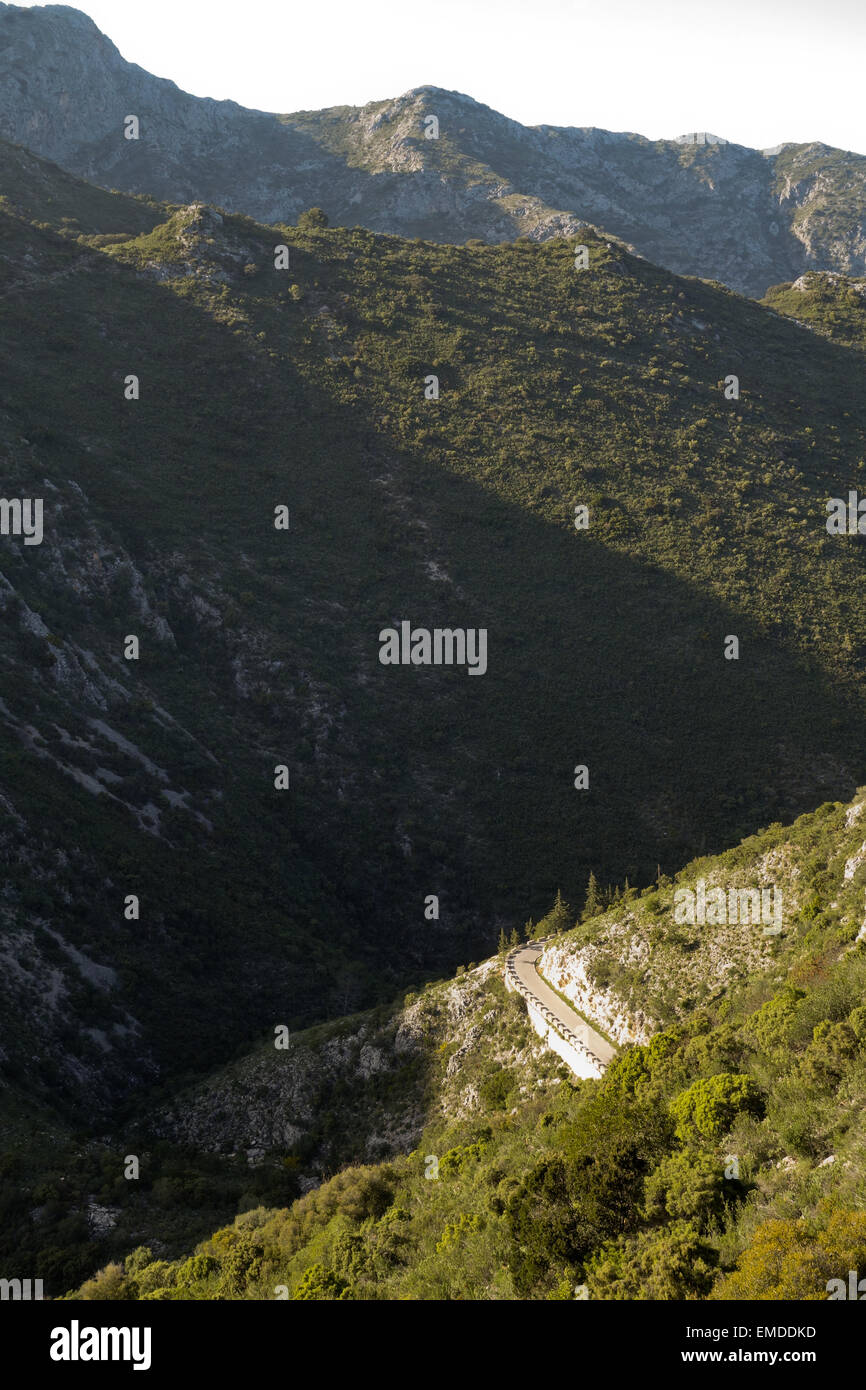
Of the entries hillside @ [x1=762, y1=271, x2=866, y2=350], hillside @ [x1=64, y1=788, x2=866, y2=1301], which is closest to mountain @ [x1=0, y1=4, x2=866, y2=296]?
hillside @ [x1=762, y1=271, x2=866, y2=350]

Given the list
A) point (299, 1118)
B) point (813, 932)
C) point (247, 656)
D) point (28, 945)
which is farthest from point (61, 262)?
point (813, 932)

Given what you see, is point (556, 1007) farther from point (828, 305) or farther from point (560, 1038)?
point (828, 305)

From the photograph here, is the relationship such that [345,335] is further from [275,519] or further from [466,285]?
[275,519]

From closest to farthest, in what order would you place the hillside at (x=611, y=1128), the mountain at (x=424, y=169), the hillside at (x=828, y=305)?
the hillside at (x=611, y=1128) → the hillside at (x=828, y=305) → the mountain at (x=424, y=169)

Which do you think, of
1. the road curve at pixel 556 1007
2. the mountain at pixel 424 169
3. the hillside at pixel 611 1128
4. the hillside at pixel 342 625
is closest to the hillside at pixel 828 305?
the hillside at pixel 342 625

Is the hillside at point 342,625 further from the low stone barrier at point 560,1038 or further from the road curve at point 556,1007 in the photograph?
the road curve at point 556,1007

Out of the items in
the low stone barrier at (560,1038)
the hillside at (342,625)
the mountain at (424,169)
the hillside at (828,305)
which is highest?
the mountain at (424,169)

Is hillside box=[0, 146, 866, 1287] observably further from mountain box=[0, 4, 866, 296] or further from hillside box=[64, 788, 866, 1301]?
mountain box=[0, 4, 866, 296]
